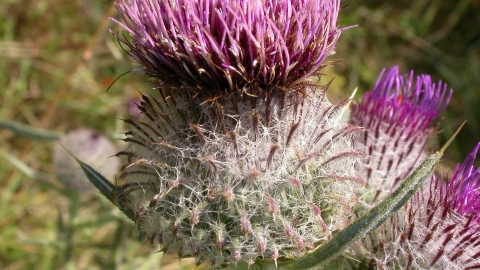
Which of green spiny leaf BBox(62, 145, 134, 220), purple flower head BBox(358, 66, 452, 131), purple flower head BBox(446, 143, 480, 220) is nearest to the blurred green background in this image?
green spiny leaf BBox(62, 145, 134, 220)

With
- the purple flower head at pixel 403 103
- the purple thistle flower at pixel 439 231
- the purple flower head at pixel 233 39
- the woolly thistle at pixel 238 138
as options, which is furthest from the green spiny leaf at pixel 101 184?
the purple flower head at pixel 403 103

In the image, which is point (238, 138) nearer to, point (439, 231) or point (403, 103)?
point (439, 231)

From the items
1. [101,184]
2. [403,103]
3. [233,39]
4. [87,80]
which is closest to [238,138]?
[233,39]

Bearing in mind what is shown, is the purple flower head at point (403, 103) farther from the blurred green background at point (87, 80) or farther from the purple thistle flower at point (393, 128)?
the blurred green background at point (87, 80)

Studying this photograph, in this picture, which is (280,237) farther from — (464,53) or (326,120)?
(464,53)

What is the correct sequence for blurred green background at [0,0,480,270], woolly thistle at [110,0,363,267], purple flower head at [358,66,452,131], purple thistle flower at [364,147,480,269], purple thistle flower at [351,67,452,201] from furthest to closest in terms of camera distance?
blurred green background at [0,0,480,270]
purple flower head at [358,66,452,131]
purple thistle flower at [351,67,452,201]
purple thistle flower at [364,147,480,269]
woolly thistle at [110,0,363,267]

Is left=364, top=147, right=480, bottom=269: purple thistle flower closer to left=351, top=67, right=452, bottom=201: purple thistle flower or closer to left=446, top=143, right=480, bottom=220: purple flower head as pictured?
left=446, top=143, right=480, bottom=220: purple flower head
